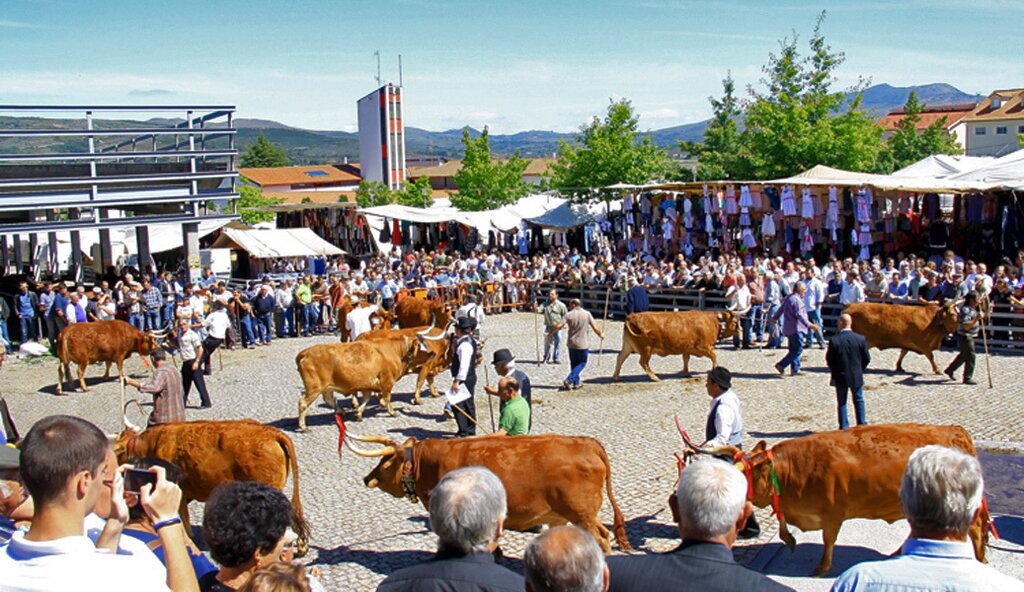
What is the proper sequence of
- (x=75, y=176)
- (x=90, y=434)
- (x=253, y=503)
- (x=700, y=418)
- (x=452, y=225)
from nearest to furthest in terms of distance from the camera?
(x=90, y=434), (x=253, y=503), (x=700, y=418), (x=75, y=176), (x=452, y=225)

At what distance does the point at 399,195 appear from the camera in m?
67.2

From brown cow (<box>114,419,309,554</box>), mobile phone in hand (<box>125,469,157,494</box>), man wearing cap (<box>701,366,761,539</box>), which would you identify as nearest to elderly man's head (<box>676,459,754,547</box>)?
mobile phone in hand (<box>125,469,157,494</box>)

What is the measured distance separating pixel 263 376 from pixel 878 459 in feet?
44.4

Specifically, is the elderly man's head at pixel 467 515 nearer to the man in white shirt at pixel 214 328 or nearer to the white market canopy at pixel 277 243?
the man in white shirt at pixel 214 328

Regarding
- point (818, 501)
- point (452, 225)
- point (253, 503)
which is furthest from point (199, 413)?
point (452, 225)

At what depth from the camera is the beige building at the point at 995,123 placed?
303 feet

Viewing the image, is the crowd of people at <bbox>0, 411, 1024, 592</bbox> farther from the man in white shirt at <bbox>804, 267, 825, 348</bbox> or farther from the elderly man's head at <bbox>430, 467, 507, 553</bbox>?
the man in white shirt at <bbox>804, 267, 825, 348</bbox>

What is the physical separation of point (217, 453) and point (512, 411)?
9.76 feet

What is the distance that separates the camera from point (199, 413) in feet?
50.5

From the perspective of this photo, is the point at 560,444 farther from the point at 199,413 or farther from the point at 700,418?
the point at 199,413

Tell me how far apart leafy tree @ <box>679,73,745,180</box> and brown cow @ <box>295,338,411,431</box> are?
113ft

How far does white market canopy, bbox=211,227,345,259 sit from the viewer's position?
1159 inches

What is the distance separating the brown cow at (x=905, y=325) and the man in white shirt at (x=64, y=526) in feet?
49.4

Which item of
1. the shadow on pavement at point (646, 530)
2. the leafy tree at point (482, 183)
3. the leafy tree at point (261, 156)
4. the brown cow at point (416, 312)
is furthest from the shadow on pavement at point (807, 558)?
the leafy tree at point (261, 156)
